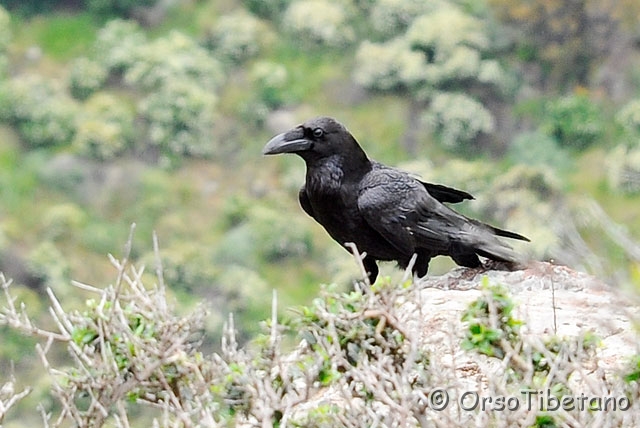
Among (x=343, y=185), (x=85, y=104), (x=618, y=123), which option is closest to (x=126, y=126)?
(x=85, y=104)

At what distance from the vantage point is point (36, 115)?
51.3 feet

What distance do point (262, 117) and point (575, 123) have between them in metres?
5.03

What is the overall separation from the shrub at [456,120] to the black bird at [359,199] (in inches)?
439

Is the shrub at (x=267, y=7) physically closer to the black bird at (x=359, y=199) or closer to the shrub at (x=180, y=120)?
the shrub at (x=180, y=120)

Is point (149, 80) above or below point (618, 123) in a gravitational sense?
below

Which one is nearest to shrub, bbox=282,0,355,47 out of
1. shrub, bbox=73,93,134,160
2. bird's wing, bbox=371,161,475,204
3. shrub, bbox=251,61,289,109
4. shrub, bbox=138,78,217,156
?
shrub, bbox=251,61,289,109

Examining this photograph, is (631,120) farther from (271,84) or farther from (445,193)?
(445,193)

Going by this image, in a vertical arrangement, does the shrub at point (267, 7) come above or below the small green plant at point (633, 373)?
below

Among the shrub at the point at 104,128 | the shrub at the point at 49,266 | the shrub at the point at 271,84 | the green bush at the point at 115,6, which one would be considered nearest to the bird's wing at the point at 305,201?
the shrub at the point at 49,266

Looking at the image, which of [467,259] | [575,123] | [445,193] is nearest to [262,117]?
[575,123]

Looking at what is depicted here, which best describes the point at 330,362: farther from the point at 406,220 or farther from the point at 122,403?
the point at 406,220

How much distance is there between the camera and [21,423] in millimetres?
11195

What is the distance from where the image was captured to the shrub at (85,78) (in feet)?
53.8

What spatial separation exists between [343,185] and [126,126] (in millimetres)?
11547
